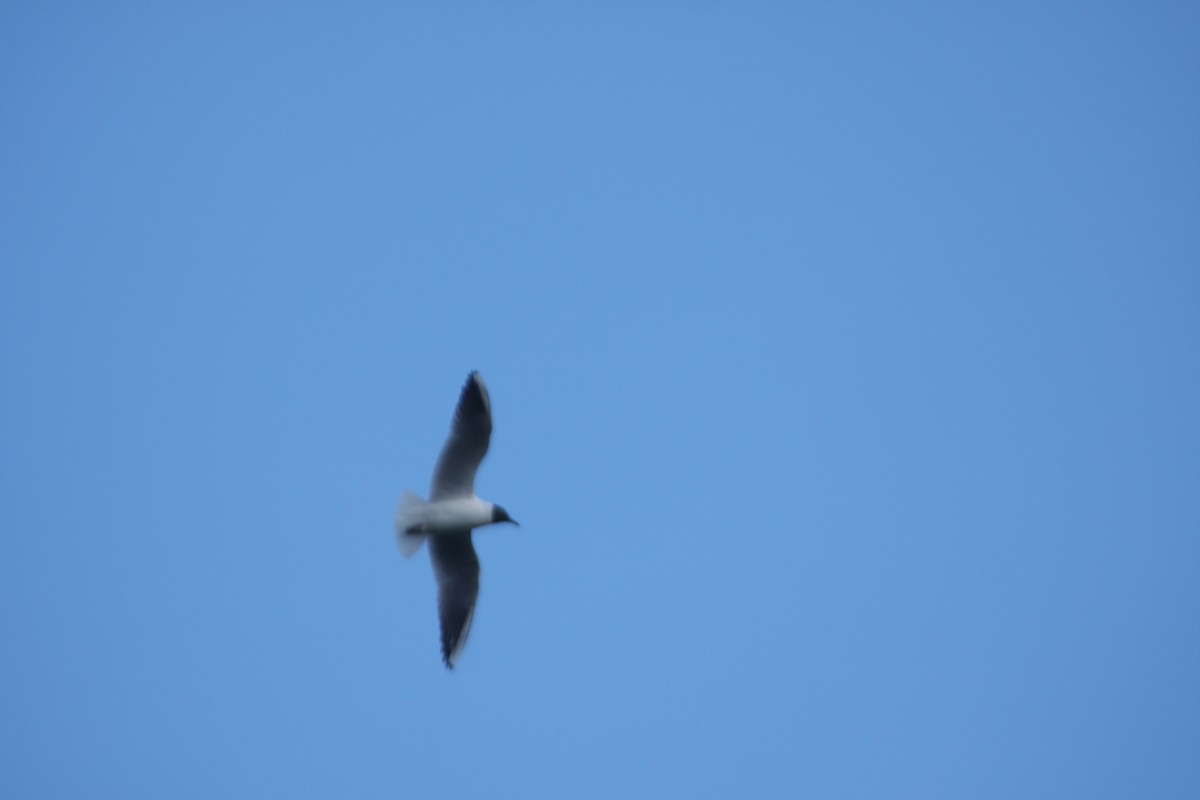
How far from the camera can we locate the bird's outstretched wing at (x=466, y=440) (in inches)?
408

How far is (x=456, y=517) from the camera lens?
414 inches

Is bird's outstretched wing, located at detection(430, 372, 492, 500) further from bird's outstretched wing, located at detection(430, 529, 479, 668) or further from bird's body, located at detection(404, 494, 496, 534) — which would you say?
bird's outstretched wing, located at detection(430, 529, 479, 668)

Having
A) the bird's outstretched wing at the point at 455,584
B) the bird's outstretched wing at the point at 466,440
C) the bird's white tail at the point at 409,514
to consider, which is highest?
the bird's outstretched wing at the point at 466,440

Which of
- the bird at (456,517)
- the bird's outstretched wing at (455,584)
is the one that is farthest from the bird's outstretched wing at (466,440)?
the bird's outstretched wing at (455,584)

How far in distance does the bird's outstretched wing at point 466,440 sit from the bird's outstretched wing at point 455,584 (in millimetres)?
469

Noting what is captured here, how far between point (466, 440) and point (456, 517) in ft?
2.07

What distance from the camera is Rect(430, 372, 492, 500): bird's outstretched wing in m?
10.4

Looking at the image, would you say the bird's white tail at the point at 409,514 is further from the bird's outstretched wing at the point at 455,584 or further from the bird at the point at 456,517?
the bird's outstretched wing at the point at 455,584

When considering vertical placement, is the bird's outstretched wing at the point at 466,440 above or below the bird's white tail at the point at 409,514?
above

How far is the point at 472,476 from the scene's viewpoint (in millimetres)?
10523

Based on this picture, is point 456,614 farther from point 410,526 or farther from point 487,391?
point 487,391

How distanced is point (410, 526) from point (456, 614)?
85 centimetres

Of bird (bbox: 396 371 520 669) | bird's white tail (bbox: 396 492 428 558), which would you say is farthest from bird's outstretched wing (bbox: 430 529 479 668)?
bird's white tail (bbox: 396 492 428 558)

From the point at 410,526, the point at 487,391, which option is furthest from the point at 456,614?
the point at 487,391
